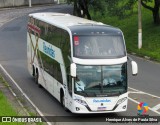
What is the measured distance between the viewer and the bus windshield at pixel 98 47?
60.5ft

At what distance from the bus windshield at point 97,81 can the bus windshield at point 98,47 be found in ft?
1.69

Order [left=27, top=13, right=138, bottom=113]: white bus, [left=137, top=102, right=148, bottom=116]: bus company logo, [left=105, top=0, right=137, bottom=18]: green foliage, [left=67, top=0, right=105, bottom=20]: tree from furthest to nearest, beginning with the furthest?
[left=67, top=0, right=105, bottom=20]: tree, [left=105, top=0, right=137, bottom=18]: green foliage, [left=137, top=102, right=148, bottom=116]: bus company logo, [left=27, top=13, right=138, bottom=113]: white bus

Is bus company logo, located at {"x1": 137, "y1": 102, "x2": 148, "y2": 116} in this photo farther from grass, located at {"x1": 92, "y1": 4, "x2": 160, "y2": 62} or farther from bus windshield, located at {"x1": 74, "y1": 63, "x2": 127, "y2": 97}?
grass, located at {"x1": 92, "y1": 4, "x2": 160, "y2": 62}

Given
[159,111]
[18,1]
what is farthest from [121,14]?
[18,1]

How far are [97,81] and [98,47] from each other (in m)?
1.44

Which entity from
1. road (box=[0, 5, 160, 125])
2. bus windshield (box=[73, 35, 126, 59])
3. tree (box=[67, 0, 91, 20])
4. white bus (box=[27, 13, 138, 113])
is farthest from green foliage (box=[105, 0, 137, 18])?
bus windshield (box=[73, 35, 126, 59])

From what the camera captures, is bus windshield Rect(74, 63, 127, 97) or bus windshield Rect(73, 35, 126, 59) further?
bus windshield Rect(73, 35, 126, 59)

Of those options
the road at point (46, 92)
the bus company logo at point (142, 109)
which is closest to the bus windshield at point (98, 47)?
the bus company logo at point (142, 109)

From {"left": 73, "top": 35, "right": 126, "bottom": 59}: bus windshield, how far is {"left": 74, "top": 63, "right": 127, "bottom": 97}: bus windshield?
0.52 metres

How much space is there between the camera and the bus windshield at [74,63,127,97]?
714 inches

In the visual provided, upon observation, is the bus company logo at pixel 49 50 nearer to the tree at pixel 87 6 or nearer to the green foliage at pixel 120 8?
the green foliage at pixel 120 8

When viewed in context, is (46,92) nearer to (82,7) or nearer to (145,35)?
(145,35)

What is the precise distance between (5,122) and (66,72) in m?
4.28

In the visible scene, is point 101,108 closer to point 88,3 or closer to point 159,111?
point 159,111
